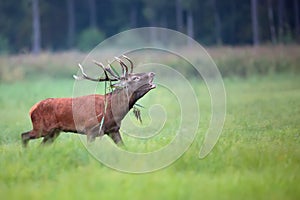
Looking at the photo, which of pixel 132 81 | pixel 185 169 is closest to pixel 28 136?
pixel 132 81

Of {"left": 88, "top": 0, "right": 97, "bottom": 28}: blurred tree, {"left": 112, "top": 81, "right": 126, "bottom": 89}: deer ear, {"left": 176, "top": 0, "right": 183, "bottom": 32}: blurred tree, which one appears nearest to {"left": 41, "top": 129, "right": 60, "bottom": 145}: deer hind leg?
{"left": 112, "top": 81, "right": 126, "bottom": 89}: deer ear

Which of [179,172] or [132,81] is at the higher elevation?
[132,81]

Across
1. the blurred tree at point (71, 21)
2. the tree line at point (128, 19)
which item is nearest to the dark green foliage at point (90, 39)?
the tree line at point (128, 19)

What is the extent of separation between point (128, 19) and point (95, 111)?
162ft

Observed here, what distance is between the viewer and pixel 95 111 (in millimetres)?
10586

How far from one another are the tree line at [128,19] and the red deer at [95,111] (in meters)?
39.3

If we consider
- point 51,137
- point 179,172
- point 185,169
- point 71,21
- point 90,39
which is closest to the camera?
point 179,172

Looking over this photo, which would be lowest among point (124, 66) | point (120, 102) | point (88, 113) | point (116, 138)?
point (116, 138)

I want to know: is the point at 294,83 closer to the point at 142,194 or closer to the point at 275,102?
the point at 275,102

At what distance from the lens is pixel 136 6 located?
5925 centimetres

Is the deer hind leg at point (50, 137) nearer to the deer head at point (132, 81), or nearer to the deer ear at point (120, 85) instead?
the deer head at point (132, 81)

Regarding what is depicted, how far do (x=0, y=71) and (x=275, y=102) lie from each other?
1389 cm

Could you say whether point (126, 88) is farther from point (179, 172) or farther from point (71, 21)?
point (71, 21)

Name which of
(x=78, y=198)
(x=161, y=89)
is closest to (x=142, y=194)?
(x=78, y=198)
